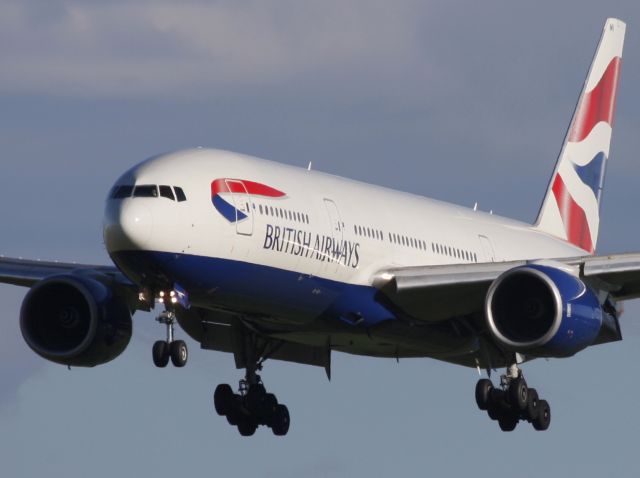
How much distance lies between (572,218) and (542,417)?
1149 centimetres

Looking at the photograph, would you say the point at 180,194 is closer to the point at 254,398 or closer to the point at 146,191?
the point at 146,191

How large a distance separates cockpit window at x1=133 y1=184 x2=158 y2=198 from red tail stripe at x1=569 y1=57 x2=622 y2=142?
23623 mm

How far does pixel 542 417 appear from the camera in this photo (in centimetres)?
4903

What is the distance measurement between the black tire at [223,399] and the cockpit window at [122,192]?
1042 centimetres

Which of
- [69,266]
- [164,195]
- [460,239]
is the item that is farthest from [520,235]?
[164,195]

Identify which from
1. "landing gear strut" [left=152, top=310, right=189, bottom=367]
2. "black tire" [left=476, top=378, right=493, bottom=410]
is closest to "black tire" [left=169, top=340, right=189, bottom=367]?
"landing gear strut" [left=152, top=310, right=189, bottom=367]

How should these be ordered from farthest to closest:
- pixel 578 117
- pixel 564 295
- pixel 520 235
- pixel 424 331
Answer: pixel 578 117 < pixel 520 235 < pixel 424 331 < pixel 564 295

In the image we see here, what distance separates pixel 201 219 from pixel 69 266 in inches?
361

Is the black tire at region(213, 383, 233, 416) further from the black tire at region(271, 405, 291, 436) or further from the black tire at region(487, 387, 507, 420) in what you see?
the black tire at region(487, 387, 507, 420)

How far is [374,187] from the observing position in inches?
1914

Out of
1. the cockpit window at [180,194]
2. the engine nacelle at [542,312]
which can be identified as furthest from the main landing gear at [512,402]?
the cockpit window at [180,194]

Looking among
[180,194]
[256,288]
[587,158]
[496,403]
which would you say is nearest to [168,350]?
[256,288]

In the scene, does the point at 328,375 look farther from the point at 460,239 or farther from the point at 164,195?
the point at 164,195

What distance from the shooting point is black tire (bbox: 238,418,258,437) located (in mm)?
49688
